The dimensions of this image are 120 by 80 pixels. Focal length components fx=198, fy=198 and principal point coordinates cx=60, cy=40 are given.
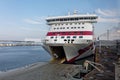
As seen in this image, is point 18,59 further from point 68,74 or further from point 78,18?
point 68,74

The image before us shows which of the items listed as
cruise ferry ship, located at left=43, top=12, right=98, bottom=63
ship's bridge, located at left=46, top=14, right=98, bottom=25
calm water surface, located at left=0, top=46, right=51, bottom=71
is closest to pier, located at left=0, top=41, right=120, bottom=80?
cruise ferry ship, located at left=43, top=12, right=98, bottom=63

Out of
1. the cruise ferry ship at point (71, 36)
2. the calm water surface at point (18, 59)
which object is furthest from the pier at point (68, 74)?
the calm water surface at point (18, 59)

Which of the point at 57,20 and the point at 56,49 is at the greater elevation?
the point at 57,20

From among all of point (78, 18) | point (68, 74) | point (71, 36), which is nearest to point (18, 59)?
point (71, 36)

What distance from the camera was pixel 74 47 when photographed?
2747 cm

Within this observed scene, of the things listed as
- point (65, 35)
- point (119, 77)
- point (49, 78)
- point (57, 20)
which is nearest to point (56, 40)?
point (65, 35)

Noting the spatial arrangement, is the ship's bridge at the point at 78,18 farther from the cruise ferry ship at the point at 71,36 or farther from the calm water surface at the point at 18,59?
the calm water surface at the point at 18,59

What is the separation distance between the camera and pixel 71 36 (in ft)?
94.3

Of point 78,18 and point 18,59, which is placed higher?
point 78,18

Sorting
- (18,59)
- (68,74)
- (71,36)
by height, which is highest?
(71,36)

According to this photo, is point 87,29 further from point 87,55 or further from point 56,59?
point 56,59

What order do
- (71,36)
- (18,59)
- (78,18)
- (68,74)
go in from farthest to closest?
1. (18,59)
2. (78,18)
3. (71,36)
4. (68,74)

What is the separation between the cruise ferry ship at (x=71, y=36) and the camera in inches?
1091

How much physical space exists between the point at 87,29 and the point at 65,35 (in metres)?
3.33
